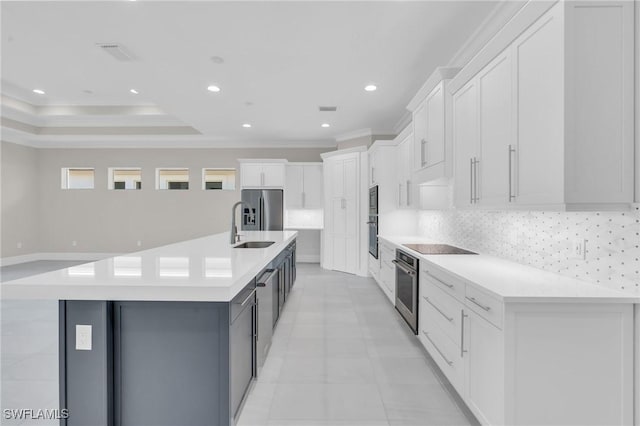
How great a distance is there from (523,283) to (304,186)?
18.1ft

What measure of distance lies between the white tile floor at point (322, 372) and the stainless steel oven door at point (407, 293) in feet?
0.75

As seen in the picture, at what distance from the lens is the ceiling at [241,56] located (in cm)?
263

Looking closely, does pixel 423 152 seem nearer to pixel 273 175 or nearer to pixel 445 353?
pixel 445 353

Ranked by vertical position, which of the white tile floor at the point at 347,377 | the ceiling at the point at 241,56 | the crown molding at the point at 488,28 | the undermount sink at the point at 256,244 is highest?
the ceiling at the point at 241,56

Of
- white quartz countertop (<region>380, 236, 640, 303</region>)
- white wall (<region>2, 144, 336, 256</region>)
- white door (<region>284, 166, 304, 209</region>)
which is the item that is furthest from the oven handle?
white wall (<region>2, 144, 336, 256</region>)

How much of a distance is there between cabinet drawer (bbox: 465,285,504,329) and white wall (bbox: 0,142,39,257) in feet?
31.2

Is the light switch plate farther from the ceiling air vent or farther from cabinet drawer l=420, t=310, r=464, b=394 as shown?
the ceiling air vent

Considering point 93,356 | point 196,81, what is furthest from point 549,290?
point 196,81

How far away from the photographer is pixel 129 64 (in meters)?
3.62

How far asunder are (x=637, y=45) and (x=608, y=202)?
75cm

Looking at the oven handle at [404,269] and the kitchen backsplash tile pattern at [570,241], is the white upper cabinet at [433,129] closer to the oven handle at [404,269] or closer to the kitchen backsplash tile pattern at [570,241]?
the kitchen backsplash tile pattern at [570,241]

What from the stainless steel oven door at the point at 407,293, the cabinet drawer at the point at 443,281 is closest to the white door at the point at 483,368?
the cabinet drawer at the point at 443,281

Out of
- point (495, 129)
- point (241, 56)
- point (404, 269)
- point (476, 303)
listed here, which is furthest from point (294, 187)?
point (476, 303)

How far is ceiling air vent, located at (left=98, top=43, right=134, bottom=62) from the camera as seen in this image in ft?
10.5
